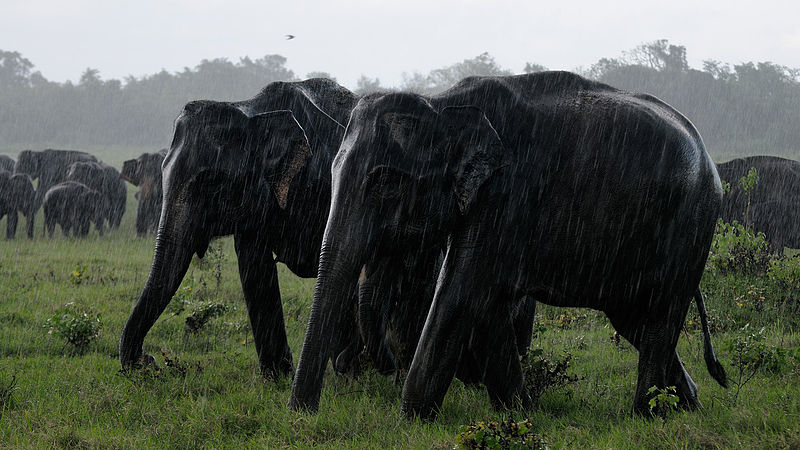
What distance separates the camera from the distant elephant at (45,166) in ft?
82.2

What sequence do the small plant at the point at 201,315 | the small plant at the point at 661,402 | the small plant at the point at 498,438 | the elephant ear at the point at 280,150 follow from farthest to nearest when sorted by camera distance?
the small plant at the point at 201,315 → the elephant ear at the point at 280,150 → the small plant at the point at 661,402 → the small plant at the point at 498,438

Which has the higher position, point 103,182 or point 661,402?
point 103,182

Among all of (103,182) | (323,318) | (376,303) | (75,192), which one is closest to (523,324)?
(376,303)

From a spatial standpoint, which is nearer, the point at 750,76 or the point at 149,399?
the point at 149,399

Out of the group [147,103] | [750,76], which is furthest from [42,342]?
[147,103]

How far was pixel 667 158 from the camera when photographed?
446 cm

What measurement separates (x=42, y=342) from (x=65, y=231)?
12.7m

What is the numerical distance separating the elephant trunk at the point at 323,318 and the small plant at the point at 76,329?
3692mm

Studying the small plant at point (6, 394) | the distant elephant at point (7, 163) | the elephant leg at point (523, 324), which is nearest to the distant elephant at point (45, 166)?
the distant elephant at point (7, 163)

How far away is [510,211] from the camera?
4418 millimetres

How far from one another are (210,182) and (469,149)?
2.14m

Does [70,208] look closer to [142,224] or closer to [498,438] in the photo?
[142,224]

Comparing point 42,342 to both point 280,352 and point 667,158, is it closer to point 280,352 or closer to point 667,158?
point 280,352

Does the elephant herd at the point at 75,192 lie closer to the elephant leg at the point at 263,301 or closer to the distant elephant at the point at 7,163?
the distant elephant at the point at 7,163
